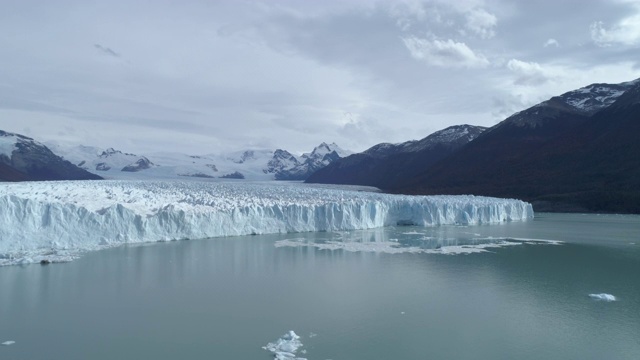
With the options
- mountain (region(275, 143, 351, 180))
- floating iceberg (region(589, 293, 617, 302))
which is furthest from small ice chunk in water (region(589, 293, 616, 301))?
mountain (region(275, 143, 351, 180))

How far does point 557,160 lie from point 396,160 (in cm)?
3288

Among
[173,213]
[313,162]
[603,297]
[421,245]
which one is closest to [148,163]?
[313,162]

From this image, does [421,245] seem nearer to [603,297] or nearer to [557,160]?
[603,297]

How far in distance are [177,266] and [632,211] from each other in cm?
3186

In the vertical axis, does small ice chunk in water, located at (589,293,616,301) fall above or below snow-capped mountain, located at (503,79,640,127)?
below

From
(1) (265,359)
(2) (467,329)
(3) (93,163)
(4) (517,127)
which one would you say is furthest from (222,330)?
(3) (93,163)

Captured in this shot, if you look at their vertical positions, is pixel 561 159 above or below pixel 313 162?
below

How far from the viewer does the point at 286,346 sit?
21.2 feet

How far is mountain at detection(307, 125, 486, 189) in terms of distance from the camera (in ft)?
244

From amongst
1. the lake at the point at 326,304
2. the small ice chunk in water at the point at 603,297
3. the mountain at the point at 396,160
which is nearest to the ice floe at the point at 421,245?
the lake at the point at 326,304

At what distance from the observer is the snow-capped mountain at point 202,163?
85988 millimetres

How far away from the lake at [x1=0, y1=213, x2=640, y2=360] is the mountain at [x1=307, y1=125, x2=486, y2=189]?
56425 mm

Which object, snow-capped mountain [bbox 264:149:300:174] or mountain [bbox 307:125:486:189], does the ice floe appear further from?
snow-capped mountain [bbox 264:149:300:174]

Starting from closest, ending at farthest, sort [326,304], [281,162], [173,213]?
[326,304] → [173,213] → [281,162]
